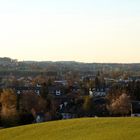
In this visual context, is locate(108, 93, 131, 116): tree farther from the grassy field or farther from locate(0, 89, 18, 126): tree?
the grassy field

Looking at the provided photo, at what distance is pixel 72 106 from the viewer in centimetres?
7962

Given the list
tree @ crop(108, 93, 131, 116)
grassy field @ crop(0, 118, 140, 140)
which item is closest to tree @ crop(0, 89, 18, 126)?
tree @ crop(108, 93, 131, 116)

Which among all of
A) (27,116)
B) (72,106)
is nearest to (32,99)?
(72,106)

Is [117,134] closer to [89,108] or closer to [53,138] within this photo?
[53,138]

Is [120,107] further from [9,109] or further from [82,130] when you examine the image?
[82,130]

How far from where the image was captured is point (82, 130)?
950 inches

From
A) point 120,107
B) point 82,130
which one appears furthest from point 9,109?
point 82,130

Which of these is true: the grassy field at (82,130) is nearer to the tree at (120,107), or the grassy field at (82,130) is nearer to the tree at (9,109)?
the tree at (9,109)

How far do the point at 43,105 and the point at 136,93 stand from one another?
69.5 ft

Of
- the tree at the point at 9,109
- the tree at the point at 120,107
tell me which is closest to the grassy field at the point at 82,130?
the tree at the point at 9,109

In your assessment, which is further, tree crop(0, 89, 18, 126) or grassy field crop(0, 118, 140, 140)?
tree crop(0, 89, 18, 126)

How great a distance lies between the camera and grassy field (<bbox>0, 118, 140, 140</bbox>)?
2206 cm

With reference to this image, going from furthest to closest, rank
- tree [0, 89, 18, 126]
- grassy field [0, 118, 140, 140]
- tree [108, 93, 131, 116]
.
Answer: tree [108, 93, 131, 116]
tree [0, 89, 18, 126]
grassy field [0, 118, 140, 140]

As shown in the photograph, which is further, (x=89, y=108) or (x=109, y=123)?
(x=89, y=108)
